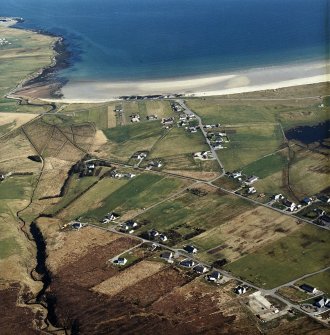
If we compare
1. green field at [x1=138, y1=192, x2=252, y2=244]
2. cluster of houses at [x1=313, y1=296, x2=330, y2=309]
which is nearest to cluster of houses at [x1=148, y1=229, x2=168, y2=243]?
green field at [x1=138, y1=192, x2=252, y2=244]

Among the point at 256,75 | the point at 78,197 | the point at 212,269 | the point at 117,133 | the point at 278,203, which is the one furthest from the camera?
the point at 256,75

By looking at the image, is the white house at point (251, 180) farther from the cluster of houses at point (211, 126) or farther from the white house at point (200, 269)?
the cluster of houses at point (211, 126)

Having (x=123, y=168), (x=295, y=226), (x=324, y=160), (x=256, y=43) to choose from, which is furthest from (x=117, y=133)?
(x=256, y=43)

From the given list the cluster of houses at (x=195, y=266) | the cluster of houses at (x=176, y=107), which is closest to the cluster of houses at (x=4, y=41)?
the cluster of houses at (x=176, y=107)

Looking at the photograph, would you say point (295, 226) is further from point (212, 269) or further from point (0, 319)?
point (0, 319)

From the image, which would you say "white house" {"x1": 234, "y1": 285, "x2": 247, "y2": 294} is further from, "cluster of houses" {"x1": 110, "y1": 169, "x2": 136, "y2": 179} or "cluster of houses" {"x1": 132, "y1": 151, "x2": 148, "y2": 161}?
"cluster of houses" {"x1": 132, "y1": 151, "x2": 148, "y2": 161}

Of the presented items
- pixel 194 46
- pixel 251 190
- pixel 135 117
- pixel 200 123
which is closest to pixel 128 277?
pixel 251 190
